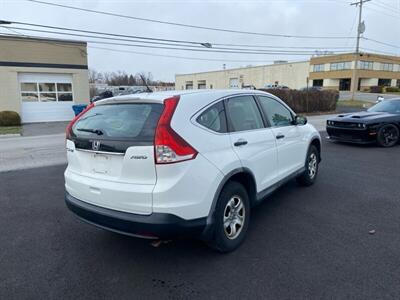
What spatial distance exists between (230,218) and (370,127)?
7.32m

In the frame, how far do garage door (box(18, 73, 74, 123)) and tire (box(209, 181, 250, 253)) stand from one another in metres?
18.0

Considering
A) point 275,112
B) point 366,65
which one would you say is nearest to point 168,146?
point 275,112

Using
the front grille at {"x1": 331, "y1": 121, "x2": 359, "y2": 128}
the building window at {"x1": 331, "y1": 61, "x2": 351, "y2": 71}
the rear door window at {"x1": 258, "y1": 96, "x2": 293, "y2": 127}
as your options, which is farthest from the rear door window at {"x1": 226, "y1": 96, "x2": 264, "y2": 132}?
the building window at {"x1": 331, "y1": 61, "x2": 351, "y2": 71}

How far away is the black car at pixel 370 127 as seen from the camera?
347 inches

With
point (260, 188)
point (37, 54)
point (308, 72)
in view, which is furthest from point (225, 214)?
point (308, 72)

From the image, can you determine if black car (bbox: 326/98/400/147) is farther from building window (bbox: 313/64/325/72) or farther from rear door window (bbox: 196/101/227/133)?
building window (bbox: 313/64/325/72)

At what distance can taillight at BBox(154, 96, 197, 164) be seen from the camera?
8.48 ft

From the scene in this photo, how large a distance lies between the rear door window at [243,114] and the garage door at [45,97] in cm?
1757

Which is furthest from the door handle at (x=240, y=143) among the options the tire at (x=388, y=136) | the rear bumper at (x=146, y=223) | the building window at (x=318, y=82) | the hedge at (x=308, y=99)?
the building window at (x=318, y=82)

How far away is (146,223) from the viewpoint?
2615mm

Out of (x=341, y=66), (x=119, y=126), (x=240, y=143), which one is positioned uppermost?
(x=341, y=66)

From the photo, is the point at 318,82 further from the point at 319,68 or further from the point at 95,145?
the point at 95,145

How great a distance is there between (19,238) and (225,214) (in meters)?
2.56

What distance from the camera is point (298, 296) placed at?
2.53 m
